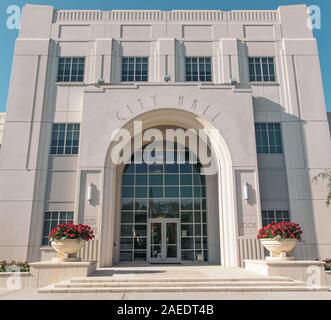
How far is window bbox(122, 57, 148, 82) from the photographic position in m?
18.9

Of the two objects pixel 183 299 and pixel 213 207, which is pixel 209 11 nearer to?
pixel 213 207

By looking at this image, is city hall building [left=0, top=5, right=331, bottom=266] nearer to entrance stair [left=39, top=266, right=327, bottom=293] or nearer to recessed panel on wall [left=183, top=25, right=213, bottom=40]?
recessed panel on wall [left=183, top=25, right=213, bottom=40]

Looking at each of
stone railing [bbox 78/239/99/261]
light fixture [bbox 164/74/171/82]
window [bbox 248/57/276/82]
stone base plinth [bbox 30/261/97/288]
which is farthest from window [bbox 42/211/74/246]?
window [bbox 248/57/276/82]

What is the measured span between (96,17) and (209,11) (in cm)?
749

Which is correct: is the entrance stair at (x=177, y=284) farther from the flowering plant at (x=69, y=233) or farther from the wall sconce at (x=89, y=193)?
the wall sconce at (x=89, y=193)

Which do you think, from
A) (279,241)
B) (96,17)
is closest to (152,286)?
(279,241)

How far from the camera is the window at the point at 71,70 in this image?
18.7 metres

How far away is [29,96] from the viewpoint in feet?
58.4

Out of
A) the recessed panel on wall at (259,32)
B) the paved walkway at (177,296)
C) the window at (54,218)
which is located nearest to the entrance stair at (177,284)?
the paved walkway at (177,296)

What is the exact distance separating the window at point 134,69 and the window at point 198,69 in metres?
2.70

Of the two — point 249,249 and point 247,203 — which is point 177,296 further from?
point 247,203

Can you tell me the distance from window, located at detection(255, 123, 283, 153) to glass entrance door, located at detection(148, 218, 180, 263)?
660 cm
